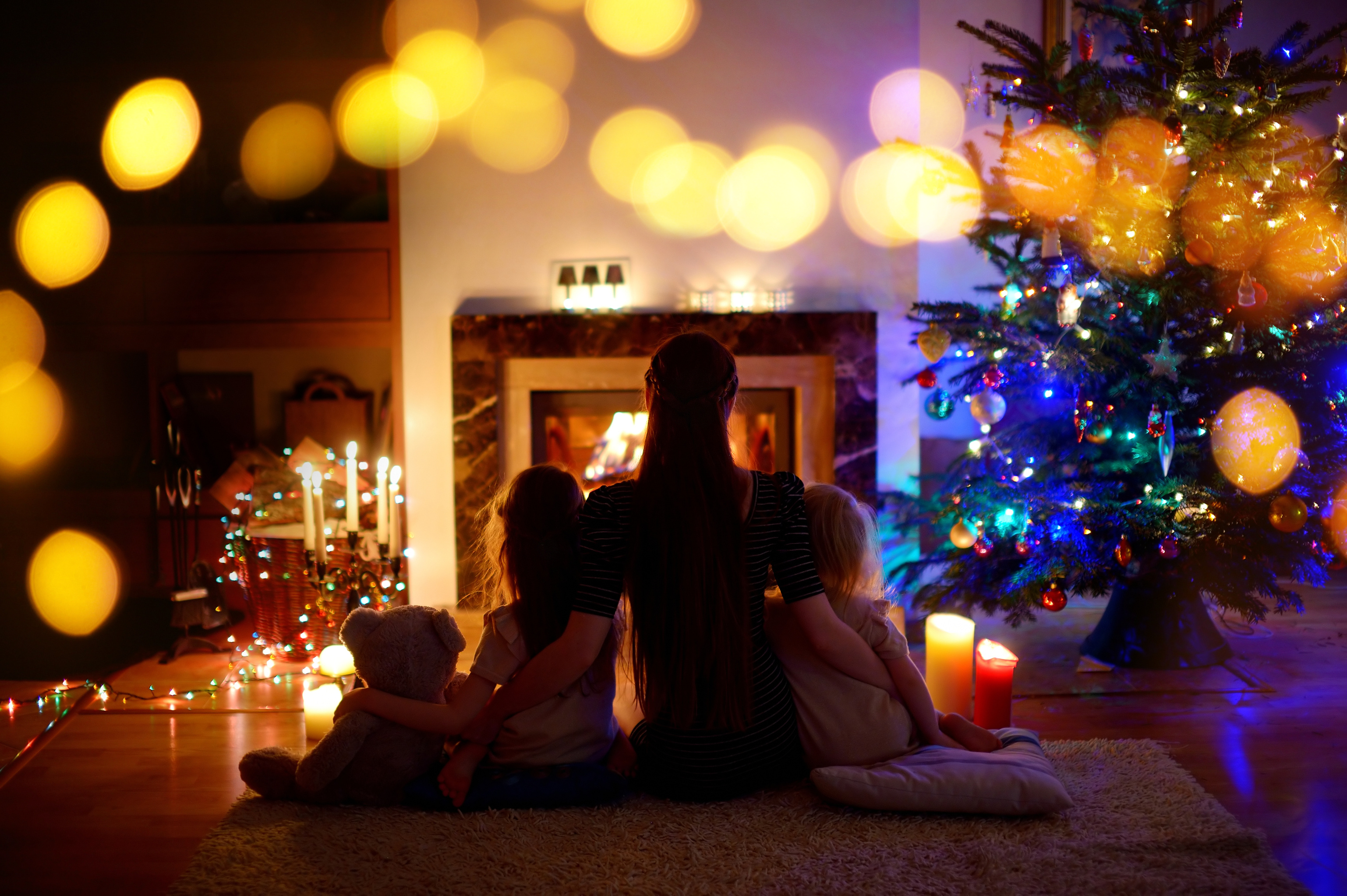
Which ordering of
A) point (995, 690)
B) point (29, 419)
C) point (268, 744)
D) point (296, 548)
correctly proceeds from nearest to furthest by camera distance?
point (995, 690) < point (268, 744) < point (296, 548) < point (29, 419)

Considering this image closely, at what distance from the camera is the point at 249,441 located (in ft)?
11.2

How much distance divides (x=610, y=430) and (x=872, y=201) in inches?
48.9

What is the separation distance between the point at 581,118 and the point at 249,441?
1.77 m

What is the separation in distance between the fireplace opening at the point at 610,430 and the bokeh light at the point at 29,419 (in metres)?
1.86

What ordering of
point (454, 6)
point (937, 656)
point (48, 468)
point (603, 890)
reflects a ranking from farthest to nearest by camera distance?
point (48, 468) < point (454, 6) < point (937, 656) < point (603, 890)

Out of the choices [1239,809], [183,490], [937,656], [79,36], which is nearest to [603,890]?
[937,656]

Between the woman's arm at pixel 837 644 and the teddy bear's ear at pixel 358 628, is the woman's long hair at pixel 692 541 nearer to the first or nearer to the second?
the woman's arm at pixel 837 644

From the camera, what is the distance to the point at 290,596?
2.66m

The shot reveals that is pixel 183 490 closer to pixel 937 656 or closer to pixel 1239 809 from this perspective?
pixel 937 656

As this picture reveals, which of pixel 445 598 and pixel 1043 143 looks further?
pixel 445 598

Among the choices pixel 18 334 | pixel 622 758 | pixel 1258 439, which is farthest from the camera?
pixel 18 334

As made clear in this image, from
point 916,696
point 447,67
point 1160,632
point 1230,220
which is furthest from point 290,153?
point 1160,632

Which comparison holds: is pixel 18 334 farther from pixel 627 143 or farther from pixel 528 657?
pixel 528 657

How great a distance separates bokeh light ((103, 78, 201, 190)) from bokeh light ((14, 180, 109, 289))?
15 centimetres
